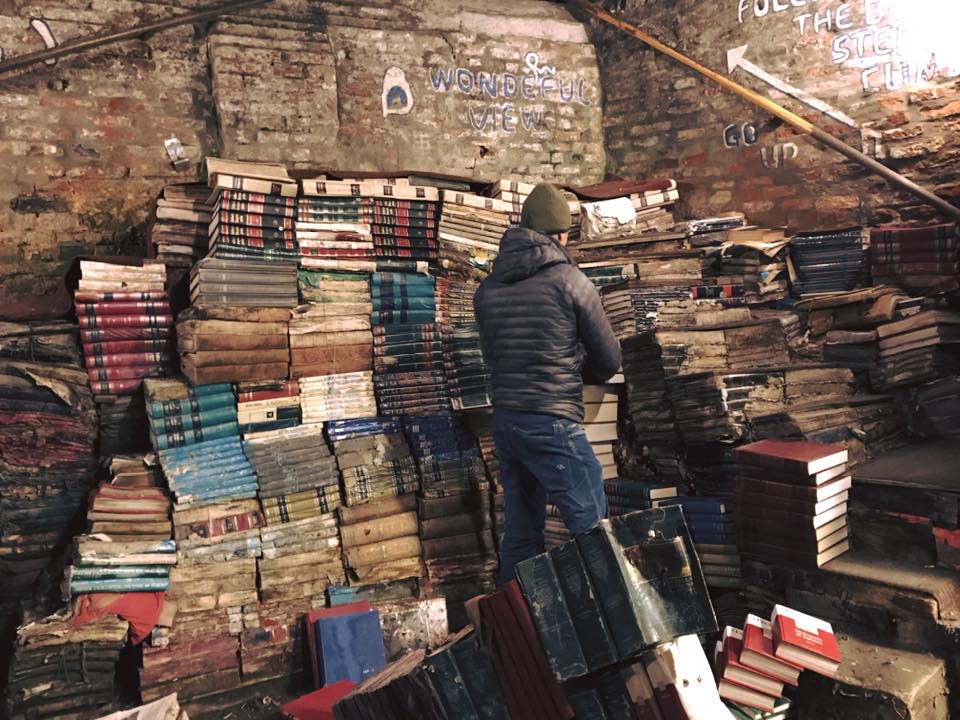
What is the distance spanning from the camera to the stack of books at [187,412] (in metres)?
4.60

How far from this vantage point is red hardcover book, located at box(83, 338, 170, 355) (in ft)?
15.8

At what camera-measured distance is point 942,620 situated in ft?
11.5

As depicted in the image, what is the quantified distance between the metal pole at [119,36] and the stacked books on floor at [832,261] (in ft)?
16.1

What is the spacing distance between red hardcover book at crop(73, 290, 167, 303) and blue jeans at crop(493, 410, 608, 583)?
244 cm

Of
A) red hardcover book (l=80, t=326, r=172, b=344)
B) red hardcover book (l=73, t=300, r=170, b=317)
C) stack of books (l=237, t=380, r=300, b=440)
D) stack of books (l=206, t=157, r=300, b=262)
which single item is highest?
stack of books (l=206, t=157, r=300, b=262)

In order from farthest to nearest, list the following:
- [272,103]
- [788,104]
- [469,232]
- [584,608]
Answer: [788,104] < [272,103] < [469,232] < [584,608]

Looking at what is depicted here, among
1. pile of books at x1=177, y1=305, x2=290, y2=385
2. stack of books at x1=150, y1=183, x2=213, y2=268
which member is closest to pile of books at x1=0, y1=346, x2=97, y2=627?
pile of books at x1=177, y1=305, x2=290, y2=385

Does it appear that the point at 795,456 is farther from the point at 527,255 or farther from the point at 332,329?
the point at 332,329

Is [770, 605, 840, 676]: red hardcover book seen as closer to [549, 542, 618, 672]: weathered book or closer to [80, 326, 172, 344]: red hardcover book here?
[549, 542, 618, 672]: weathered book

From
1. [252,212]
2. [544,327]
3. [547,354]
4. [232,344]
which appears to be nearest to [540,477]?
[547,354]

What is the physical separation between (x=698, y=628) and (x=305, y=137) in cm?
529

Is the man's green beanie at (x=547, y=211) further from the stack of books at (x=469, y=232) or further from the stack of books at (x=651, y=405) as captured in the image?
the stack of books at (x=469, y=232)

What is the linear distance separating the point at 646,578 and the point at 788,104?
542 centimetres

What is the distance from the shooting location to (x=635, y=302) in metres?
5.73
